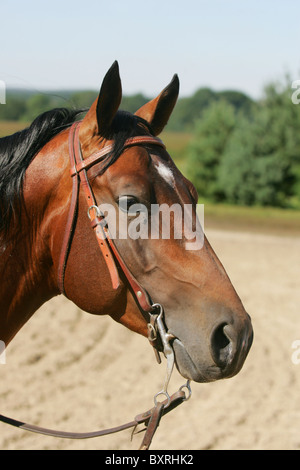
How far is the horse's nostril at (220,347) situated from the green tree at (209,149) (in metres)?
21.9

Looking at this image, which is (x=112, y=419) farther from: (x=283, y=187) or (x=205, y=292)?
(x=283, y=187)

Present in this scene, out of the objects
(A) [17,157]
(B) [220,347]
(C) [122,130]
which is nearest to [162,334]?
(B) [220,347]

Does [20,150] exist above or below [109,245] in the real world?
above

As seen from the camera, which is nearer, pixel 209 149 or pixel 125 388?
pixel 125 388

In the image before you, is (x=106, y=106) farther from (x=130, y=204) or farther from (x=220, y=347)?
(x=220, y=347)

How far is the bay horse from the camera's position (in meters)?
1.84

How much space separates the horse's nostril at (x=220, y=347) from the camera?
1796mm

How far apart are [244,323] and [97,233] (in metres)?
0.65

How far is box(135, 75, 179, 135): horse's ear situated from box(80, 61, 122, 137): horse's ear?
0.92 feet

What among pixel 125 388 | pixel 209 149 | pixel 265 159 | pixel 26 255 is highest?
pixel 26 255

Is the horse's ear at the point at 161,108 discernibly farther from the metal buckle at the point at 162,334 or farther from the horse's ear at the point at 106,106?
the metal buckle at the point at 162,334

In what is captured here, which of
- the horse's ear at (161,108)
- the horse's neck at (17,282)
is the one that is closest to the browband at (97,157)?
the horse's ear at (161,108)

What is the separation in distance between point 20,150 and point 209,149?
22513mm

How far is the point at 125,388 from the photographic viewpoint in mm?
5430
